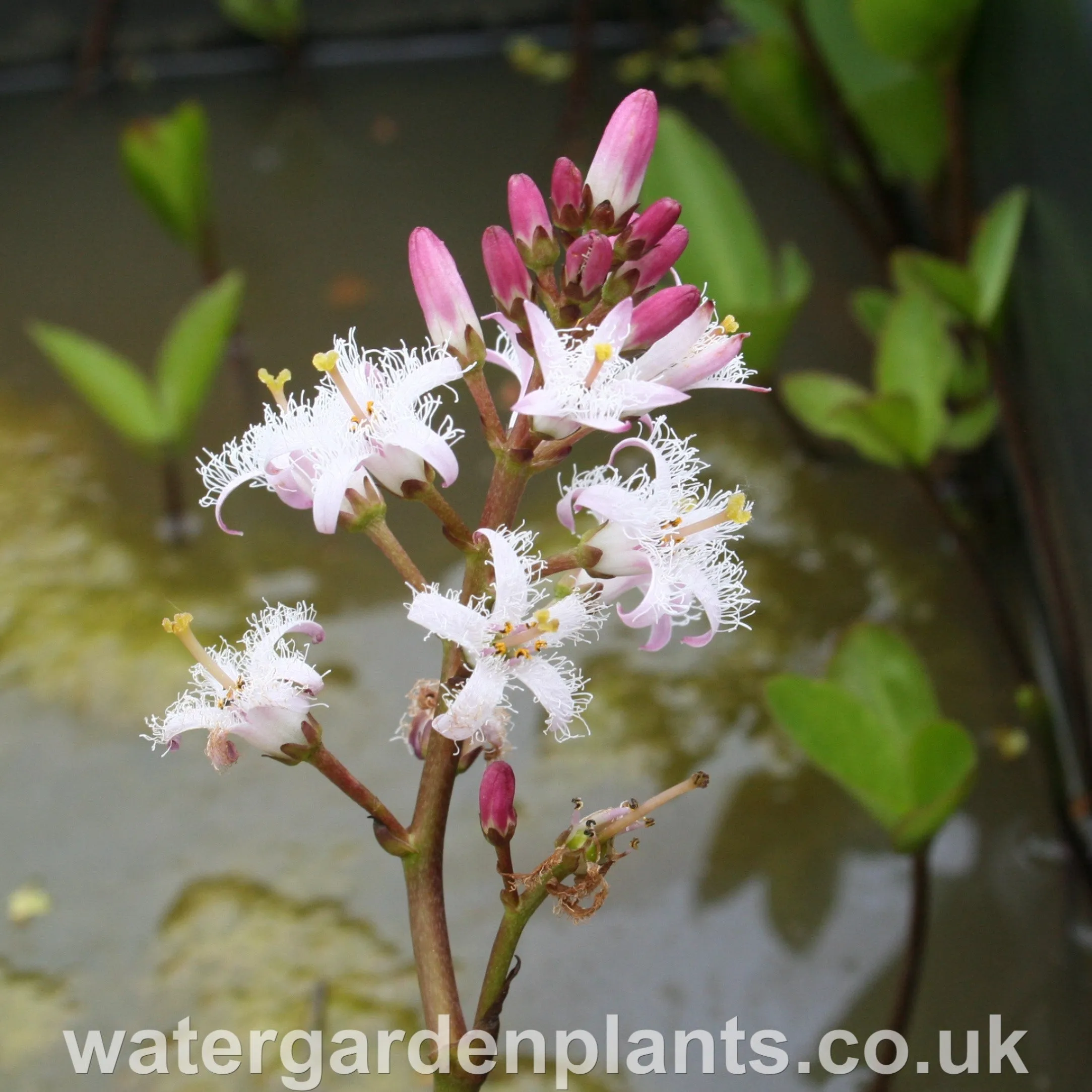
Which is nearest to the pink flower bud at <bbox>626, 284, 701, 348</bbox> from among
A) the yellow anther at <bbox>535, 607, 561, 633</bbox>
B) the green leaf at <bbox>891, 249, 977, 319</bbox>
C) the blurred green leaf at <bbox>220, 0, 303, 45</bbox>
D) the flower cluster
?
the flower cluster

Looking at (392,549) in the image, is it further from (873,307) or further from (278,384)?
(873,307)

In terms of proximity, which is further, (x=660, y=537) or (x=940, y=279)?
(x=940, y=279)

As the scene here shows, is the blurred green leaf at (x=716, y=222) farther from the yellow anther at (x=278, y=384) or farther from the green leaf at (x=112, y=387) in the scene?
the yellow anther at (x=278, y=384)

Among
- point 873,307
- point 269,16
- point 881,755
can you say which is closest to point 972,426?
point 873,307

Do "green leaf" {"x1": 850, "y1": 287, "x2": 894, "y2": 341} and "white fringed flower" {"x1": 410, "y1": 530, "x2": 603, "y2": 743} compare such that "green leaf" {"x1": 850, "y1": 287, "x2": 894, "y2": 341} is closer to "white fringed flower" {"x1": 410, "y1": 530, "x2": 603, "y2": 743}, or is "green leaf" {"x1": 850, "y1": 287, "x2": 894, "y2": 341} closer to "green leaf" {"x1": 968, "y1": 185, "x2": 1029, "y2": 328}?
"green leaf" {"x1": 968, "y1": 185, "x2": 1029, "y2": 328}

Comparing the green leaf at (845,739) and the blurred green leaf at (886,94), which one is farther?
the blurred green leaf at (886,94)

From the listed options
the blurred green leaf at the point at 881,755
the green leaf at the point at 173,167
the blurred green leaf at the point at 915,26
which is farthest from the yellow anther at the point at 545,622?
the green leaf at the point at 173,167
